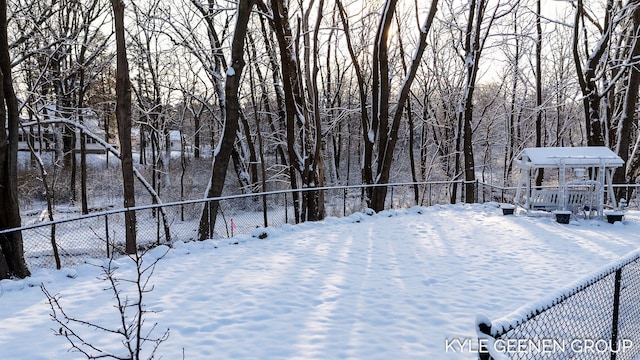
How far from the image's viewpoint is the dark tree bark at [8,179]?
305 inches

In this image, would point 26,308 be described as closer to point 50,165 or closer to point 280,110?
point 280,110

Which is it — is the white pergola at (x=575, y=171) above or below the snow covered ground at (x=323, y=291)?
above

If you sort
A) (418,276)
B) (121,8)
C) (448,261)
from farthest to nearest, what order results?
1. (121,8)
2. (448,261)
3. (418,276)

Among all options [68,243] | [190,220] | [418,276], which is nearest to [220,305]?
[418,276]

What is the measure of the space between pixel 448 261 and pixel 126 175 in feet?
27.6

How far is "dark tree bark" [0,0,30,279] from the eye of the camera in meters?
7.74

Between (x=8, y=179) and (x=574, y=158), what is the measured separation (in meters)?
14.3

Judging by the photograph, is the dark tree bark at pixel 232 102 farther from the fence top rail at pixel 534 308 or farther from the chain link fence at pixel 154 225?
the fence top rail at pixel 534 308

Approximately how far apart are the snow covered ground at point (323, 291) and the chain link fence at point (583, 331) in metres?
0.82

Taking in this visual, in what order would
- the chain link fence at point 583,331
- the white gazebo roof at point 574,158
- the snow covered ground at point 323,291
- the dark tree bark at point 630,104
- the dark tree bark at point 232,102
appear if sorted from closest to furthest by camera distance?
the chain link fence at point 583,331, the snow covered ground at point 323,291, the dark tree bark at point 232,102, the white gazebo roof at point 574,158, the dark tree bark at point 630,104

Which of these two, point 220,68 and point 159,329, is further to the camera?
point 220,68

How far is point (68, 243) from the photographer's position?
15.9 m

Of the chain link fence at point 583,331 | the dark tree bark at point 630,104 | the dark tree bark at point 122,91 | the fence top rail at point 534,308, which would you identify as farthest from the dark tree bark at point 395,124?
the fence top rail at point 534,308

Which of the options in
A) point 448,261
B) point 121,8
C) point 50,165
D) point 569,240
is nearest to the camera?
point 448,261
